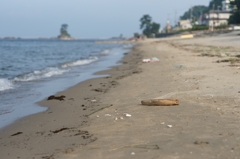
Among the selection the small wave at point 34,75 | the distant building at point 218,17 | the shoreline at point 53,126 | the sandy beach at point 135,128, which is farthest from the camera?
the distant building at point 218,17

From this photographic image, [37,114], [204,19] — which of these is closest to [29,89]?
[37,114]

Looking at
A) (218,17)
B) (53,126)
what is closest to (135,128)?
(53,126)

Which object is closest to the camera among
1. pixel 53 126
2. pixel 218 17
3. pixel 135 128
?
pixel 135 128

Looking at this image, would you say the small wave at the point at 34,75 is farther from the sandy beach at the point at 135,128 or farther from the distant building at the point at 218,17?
the distant building at the point at 218,17

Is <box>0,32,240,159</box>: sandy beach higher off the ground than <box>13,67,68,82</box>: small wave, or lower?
higher

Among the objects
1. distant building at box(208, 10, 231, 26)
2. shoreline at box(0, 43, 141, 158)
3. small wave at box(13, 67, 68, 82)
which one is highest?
distant building at box(208, 10, 231, 26)

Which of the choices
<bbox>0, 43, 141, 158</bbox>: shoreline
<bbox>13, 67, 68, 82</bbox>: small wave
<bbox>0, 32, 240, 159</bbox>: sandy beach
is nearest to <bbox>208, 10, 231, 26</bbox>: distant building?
<bbox>13, 67, 68, 82</bbox>: small wave

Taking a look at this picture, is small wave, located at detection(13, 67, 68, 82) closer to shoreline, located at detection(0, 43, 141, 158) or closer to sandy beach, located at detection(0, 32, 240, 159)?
shoreline, located at detection(0, 43, 141, 158)

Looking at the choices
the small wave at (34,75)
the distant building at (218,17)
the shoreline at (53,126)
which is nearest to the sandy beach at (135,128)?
the shoreline at (53,126)

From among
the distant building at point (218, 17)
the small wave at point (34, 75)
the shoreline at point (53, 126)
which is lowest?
the small wave at point (34, 75)

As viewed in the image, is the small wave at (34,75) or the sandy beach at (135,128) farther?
the small wave at (34,75)

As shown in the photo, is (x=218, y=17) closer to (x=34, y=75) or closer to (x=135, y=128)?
(x=34, y=75)

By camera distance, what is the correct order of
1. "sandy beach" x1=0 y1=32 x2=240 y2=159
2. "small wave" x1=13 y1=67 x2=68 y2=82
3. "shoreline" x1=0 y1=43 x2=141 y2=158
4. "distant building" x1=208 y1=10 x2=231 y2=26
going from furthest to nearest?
"distant building" x1=208 y1=10 x2=231 y2=26 < "small wave" x1=13 y1=67 x2=68 y2=82 < "shoreline" x1=0 y1=43 x2=141 y2=158 < "sandy beach" x1=0 y1=32 x2=240 y2=159

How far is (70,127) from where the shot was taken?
6.50 meters
